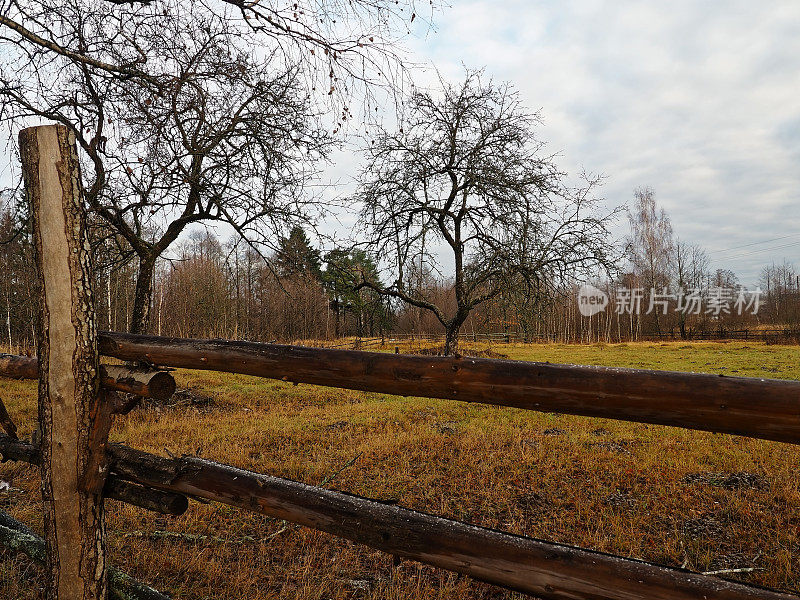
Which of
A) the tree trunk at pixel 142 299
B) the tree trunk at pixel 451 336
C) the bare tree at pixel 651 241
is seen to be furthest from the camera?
the bare tree at pixel 651 241

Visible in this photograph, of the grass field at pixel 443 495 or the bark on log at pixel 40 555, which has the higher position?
the bark on log at pixel 40 555

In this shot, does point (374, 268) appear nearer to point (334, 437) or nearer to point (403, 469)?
point (334, 437)

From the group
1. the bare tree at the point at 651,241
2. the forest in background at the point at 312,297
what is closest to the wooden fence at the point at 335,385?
the forest in background at the point at 312,297

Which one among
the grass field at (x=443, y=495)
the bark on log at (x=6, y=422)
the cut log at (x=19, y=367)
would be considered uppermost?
the cut log at (x=19, y=367)

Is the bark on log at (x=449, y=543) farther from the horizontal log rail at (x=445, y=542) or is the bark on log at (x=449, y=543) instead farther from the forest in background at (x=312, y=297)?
the forest in background at (x=312, y=297)

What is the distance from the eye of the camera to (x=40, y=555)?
9.57 ft

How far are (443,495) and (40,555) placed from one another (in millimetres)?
3639

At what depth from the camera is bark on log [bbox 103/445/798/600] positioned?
1.43m

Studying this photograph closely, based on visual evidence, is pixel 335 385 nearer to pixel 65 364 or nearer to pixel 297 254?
pixel 65 364


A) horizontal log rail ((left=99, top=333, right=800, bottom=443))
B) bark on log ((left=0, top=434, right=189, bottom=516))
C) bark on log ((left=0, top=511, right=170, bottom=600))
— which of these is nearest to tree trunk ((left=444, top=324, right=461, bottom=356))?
bark on log ((left=0, top=511, right=170, bottom=600))

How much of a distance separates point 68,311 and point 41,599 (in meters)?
2.16

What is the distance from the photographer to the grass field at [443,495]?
132 inches

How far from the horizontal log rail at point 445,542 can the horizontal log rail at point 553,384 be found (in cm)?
51

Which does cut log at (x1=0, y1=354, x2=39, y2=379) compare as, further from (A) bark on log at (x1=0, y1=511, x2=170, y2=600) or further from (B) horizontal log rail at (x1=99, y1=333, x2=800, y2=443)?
(B) horizontal log rail at (x1=99, y1=333, x2=800, y2=443)
